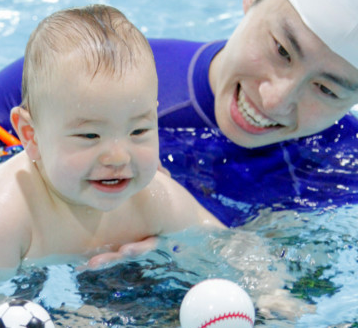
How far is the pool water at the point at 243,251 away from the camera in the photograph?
2238mm

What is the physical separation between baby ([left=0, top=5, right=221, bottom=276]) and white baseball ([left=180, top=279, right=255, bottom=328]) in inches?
16.0

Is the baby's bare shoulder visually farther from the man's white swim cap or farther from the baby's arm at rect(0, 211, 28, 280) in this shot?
the man's white swim cap

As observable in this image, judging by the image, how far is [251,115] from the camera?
273cm

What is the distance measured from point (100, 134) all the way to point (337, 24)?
3.27ft

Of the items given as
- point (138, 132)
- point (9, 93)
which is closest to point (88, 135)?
point (138, 132)

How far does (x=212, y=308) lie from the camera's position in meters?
1.92

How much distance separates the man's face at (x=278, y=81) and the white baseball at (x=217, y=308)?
0.86m

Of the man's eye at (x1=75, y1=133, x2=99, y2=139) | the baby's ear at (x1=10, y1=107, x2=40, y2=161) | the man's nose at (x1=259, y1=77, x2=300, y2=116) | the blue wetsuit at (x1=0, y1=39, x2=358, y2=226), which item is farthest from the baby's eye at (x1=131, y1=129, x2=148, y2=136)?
the blue wetsuit at (x1=0, y1=39, x2=358, y2=226)

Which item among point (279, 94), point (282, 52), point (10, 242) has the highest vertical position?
point (282, 52)

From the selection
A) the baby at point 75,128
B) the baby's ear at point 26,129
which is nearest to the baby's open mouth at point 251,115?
the baby at point 75,128

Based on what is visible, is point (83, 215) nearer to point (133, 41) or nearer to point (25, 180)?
point (25, 180)

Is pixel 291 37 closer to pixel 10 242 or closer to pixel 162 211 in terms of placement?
pixel 162 211

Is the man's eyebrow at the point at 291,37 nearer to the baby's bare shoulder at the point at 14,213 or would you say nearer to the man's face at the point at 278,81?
the man's face at the point at 278,81

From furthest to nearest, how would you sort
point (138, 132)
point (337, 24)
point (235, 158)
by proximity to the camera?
point (235, 158), point (337, 24), point (138, 132)
